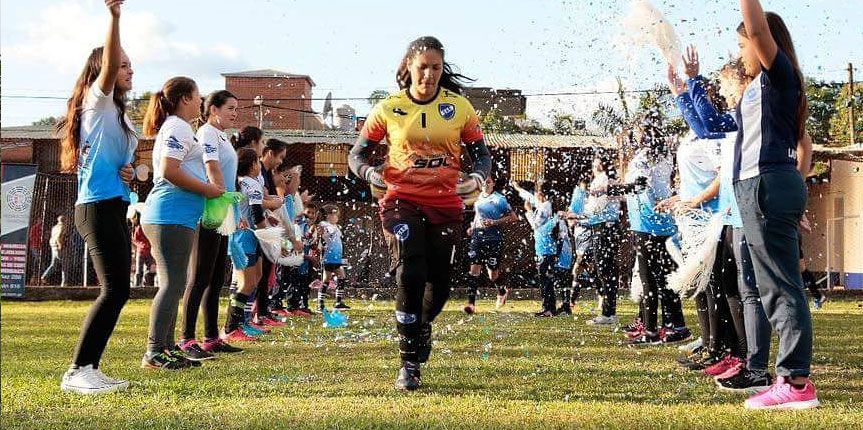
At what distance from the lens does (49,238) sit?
2039 centimetres

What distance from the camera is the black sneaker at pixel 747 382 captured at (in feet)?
16.7

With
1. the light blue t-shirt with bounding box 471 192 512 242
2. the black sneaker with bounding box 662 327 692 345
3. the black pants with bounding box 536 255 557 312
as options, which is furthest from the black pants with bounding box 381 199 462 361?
the light blue t-shirt with bounding box 471 192 512 242

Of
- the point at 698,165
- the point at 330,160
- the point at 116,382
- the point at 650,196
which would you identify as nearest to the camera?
the point at 116,382

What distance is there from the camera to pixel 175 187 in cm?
605

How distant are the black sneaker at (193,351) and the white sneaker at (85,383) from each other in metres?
1.62

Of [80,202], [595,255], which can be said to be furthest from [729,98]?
[595,255]

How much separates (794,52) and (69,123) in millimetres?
4255

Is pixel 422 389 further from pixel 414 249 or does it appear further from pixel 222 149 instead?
pixel 222 149

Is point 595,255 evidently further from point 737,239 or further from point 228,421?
point 228,421

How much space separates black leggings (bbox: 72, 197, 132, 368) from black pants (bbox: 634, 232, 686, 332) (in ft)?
14.6

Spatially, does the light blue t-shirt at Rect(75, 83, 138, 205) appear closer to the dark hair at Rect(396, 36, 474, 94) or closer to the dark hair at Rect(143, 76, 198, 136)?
the dark hair at Rect(143, 76, 198, 136)

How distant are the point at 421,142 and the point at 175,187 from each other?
1.76 meters

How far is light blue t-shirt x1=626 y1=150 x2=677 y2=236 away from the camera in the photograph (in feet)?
25.1

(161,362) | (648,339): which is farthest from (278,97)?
(161,362)
